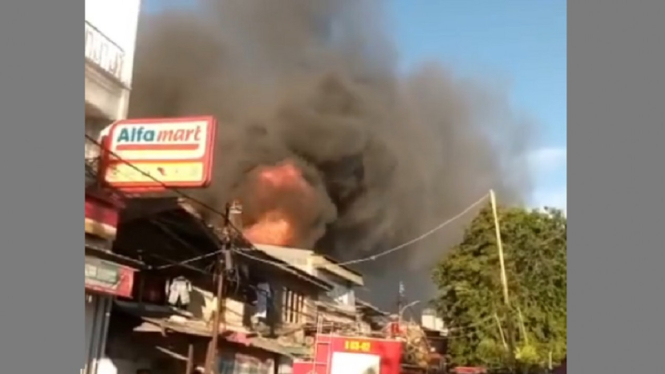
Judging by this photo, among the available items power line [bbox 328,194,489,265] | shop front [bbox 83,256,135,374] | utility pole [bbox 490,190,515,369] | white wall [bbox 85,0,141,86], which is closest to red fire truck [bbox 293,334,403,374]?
power line [bbox 328,194,489,265]

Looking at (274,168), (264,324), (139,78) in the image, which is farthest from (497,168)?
(139,78)

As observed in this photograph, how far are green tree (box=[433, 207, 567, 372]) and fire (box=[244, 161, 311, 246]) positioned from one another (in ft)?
2.66

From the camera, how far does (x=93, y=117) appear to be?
4359 mm

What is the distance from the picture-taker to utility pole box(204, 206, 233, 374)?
4152 mm

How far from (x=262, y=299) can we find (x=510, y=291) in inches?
51.5

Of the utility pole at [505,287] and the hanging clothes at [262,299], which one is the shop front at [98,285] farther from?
the utility pole at [505,287]

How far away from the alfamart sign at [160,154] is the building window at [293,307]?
75 cm

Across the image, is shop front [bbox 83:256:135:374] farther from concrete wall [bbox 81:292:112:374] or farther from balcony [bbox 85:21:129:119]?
balcony [bbox 85:21:129:119]

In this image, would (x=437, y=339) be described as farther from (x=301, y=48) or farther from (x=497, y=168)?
(x=301, y=48)

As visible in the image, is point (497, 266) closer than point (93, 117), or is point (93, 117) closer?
point (497, 266)

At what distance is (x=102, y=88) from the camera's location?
14.4ft

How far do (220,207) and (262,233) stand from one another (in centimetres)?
25

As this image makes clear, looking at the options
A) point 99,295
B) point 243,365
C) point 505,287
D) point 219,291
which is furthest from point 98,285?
point 505,287

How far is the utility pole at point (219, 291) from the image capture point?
4.15m
